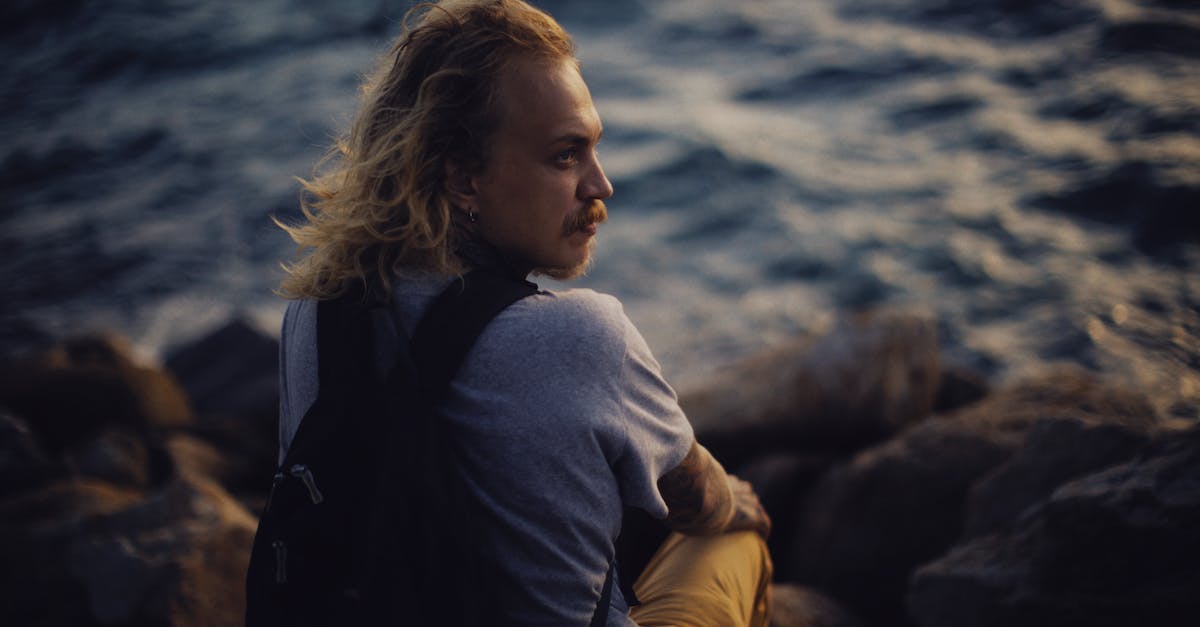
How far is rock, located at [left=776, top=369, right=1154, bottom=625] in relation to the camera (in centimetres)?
367

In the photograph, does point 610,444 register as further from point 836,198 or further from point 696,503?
point 836,198

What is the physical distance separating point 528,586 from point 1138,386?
5.01 metres

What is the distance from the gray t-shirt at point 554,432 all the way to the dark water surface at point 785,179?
3683 mm

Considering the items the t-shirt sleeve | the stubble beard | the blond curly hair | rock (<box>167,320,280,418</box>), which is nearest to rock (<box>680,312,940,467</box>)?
the stubble beard

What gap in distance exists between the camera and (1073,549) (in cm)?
266

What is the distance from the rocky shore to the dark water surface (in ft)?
2.85

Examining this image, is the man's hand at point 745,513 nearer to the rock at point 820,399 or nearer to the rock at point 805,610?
the rock at point 805,610

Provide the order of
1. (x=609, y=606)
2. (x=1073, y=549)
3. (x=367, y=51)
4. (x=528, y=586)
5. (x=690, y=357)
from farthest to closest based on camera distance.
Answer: (x=367, y=51) → (x=690, y=357) → (x=1073, y=549) → (x=609, y=606) → (x=528, y=586)

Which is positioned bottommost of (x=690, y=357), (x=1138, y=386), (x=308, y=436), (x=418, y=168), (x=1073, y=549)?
(x=690, y=357)

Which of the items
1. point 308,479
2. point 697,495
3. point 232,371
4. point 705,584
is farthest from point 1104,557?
point 232,371

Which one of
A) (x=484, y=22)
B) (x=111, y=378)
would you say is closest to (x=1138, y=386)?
(x=484, y=22)

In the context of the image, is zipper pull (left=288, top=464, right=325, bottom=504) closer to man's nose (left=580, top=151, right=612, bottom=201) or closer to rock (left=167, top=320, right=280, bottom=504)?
man's nose (left=580, top=151, right=612, bottom=201)

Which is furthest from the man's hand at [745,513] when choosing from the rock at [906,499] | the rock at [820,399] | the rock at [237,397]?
the rock at [237,397]

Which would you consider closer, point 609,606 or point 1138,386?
point 609,606
